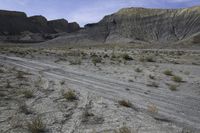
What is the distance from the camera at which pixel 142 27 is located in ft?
425

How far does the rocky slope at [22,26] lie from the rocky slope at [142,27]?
2731 centimetres

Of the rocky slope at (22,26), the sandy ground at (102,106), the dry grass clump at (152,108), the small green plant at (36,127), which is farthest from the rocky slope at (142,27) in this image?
the small green plant at (36,127)

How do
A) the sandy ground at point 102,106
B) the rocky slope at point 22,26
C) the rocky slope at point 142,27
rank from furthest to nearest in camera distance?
the rocky slope at point 22,26 → the rocky slope at point 142,27 → the sandy ground at point 102,106

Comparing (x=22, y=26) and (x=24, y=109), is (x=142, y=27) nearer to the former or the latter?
(x=22, y=26)

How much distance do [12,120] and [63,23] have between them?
186002 millimetres

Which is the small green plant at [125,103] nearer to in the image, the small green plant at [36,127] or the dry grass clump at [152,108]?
the dry grass clump at [152,108]

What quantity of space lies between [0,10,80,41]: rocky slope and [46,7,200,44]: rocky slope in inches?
1075

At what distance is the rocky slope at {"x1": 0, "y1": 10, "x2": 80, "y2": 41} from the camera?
15200 cm

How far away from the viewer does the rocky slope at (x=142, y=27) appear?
11812 centimetres

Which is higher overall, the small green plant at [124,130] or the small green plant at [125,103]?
the small green plant at [124,130]

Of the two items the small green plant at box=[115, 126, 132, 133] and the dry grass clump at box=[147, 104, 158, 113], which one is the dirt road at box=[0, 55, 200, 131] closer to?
the dry grass clump at box=[147, 104, 158, 113]

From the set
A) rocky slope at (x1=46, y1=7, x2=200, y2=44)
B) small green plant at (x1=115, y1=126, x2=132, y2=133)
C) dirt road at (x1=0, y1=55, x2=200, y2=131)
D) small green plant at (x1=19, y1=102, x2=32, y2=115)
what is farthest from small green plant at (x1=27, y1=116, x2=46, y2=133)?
rocky slope at (x1=46, y1=7, x2=200, y2=44)

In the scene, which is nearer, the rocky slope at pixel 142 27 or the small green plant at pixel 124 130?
the small green plant at pixel 124 130

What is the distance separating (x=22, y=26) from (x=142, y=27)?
6283 centimetres
